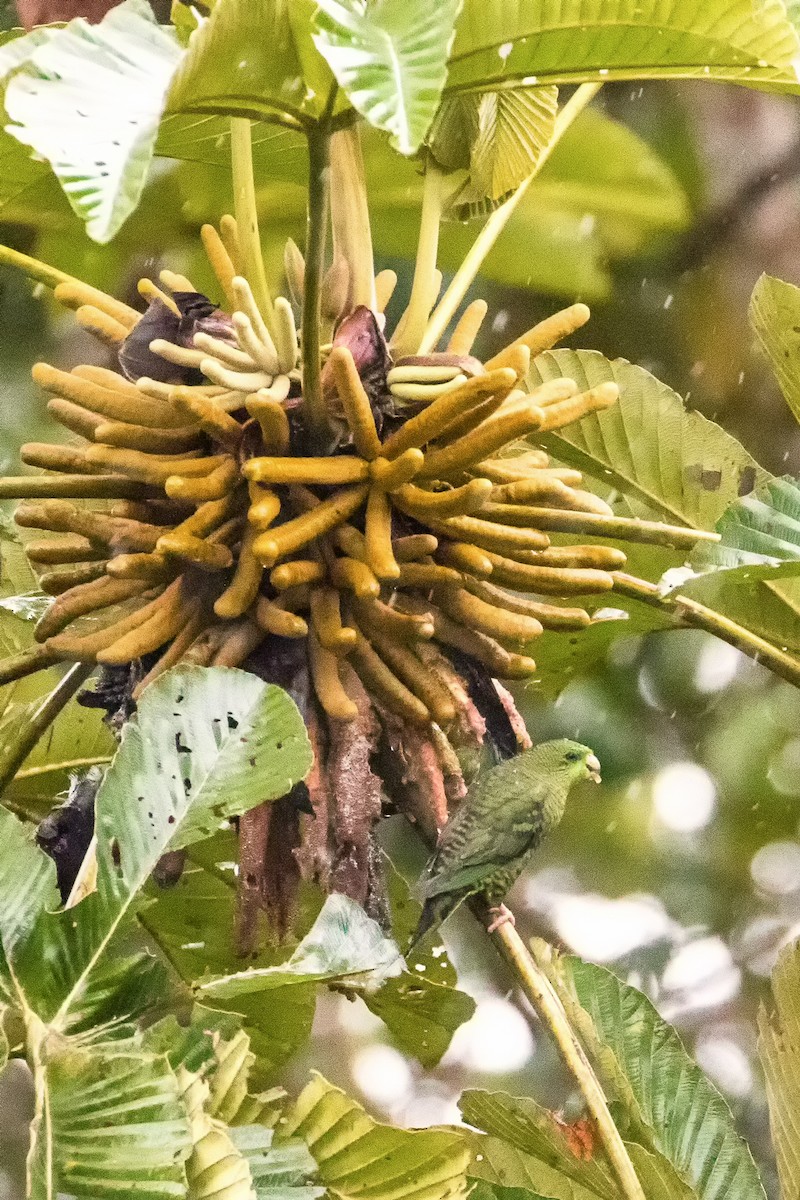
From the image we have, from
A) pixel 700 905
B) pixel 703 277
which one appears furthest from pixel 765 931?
pixel 703 277

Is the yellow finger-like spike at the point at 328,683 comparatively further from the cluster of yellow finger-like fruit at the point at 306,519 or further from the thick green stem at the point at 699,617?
the thick green stem at the point at 699,617

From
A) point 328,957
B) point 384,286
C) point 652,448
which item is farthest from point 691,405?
point 328,957

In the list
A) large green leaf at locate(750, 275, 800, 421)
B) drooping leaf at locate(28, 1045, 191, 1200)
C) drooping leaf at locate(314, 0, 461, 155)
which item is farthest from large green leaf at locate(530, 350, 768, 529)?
drooping leaf at locate(28, 1045, 191, 1200)

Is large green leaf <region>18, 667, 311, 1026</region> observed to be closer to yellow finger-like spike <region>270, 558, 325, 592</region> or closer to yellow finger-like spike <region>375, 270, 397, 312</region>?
yellow finger-like spike <region>270, 558, 325, 592</region>

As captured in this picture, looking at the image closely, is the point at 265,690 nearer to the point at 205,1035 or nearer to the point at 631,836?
the point at 205,1035

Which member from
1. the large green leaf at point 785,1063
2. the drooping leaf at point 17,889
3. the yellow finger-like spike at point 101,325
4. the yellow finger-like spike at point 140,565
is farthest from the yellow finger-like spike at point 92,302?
the large green leaf at point 785,1063

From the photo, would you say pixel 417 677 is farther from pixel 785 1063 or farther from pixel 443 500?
pixel 785 1063
